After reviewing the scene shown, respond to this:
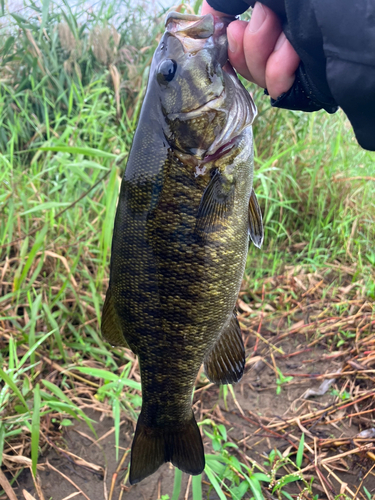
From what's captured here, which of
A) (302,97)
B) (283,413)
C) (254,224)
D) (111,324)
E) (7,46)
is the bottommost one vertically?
(283,413)

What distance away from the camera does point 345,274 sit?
3268 millimetres

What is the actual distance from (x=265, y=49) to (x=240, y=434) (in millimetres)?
1904

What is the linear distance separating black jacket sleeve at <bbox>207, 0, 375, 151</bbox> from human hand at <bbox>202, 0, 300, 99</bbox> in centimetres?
4

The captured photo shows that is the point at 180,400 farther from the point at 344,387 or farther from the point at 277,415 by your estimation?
the point at 344,387

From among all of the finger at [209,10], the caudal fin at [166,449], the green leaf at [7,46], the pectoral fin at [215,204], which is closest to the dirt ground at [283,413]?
the caudal fin at [166,449]

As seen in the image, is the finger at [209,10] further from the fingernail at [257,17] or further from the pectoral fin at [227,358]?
the pectoral fin at [227,358]

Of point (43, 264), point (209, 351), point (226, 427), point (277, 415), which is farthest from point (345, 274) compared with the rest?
point (43, 264)

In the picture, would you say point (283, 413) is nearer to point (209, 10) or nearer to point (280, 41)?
point (280, 41)

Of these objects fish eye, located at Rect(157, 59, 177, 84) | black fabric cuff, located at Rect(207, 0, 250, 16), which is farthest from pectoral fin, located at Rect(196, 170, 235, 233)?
black fabric cuff, located at Rect(207, 0, 250, 16)

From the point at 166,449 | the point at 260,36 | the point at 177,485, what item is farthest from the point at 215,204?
the point at 177,485

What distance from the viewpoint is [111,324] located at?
4.81 ft

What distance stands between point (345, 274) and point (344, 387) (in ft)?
4.00

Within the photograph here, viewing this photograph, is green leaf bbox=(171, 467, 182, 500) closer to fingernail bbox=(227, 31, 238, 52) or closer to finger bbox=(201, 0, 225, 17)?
fingernail bbox=(227, 31, 238, 52)

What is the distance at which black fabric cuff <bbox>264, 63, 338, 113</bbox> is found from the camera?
52.4 inches
